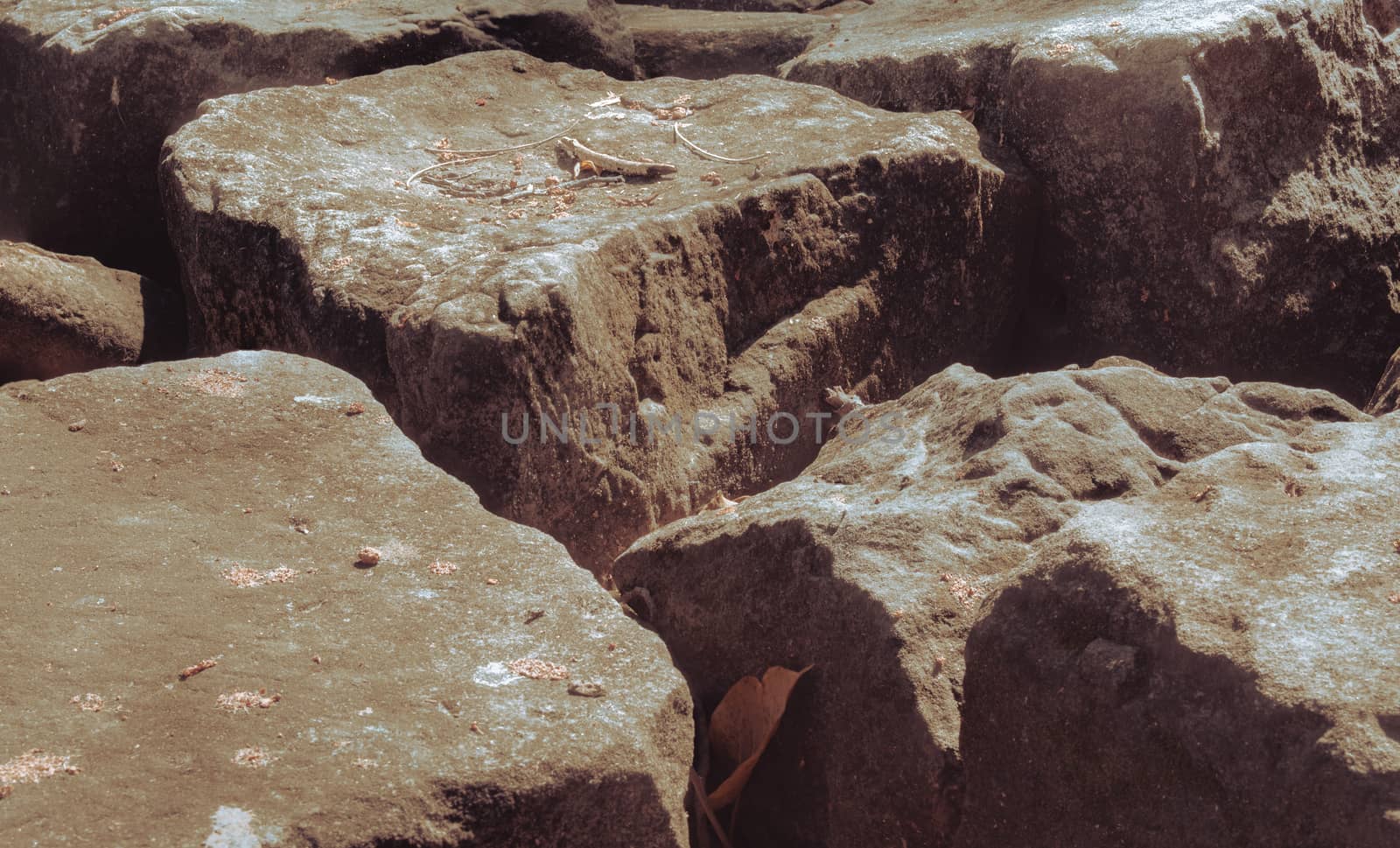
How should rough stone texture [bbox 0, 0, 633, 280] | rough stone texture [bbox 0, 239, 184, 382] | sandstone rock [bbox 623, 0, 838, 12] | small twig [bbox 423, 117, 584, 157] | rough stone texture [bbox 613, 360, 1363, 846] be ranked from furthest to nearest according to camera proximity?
sandstone rock [bbox 623, 0, 838, 12]
rough stone texture [bbox 0, 0, 633, 280]
small twig [bbox 423, 117, 584, 157]
rough stone texture [bbox 0, 239, 184, 382]
rough stone texture [bbox 613, 360, 1363, 846]

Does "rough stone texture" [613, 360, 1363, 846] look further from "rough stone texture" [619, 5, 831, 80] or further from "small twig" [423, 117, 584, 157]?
"rough stone texture" [619, 5, 831, 80]

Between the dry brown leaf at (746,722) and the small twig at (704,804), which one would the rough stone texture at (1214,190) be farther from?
the small twig at (704,804)

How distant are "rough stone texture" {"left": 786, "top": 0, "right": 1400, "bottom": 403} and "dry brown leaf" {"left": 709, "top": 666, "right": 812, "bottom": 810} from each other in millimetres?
2160

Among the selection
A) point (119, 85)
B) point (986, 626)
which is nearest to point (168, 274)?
point (119, 85)

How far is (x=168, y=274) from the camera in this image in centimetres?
487

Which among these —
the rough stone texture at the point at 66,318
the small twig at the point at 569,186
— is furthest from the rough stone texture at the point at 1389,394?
the rough stone texture at the point at 66,318

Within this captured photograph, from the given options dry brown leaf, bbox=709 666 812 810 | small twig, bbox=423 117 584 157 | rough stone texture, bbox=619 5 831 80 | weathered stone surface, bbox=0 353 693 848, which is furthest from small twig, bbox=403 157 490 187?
dry brown leaf, bbox=709 666 812 810

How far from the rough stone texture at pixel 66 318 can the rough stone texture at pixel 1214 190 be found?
270cm

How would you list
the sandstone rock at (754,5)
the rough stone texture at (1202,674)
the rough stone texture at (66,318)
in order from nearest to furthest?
the rough stone texture at (1202,674) → the rough stone texture at (66,318) → the sandstone rock at (754,5)

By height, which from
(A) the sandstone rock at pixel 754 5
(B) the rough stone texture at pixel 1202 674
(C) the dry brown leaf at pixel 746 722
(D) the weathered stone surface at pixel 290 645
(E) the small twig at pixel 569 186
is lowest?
(C) the dry brown leaf at pixel 746 722

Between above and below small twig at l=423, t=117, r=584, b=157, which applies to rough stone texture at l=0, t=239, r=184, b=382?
below

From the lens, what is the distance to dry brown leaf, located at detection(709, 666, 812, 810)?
2.48 m

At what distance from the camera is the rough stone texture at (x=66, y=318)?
12.7ft

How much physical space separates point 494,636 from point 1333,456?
139 cm
